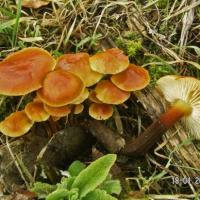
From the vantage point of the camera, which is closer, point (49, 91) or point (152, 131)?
point (49, 91)

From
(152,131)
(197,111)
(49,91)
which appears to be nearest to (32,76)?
(49,91)

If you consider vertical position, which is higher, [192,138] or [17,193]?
[192,138]

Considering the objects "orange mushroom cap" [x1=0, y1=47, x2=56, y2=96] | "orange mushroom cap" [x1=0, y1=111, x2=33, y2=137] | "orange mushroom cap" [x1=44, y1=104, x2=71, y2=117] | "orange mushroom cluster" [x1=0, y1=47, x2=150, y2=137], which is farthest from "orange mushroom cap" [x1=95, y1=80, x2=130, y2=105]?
"orange mushroom cap" [x1=0, y1=111, x2=33, y2=137]

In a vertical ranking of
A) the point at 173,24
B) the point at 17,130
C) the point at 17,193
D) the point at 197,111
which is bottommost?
the point at 17,193

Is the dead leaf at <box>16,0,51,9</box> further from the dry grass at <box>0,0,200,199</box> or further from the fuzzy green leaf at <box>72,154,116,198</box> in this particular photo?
the fuzzy green leaf at <box>72,154,116,198</box>

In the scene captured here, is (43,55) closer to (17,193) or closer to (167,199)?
(17,193)

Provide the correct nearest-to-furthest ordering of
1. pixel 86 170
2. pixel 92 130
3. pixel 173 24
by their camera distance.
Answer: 1. pixel 86 170
2. pixel 92 130
3. pixel 173 24

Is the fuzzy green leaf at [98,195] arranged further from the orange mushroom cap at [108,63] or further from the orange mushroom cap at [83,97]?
the orange mushroom cap at [108,63]
